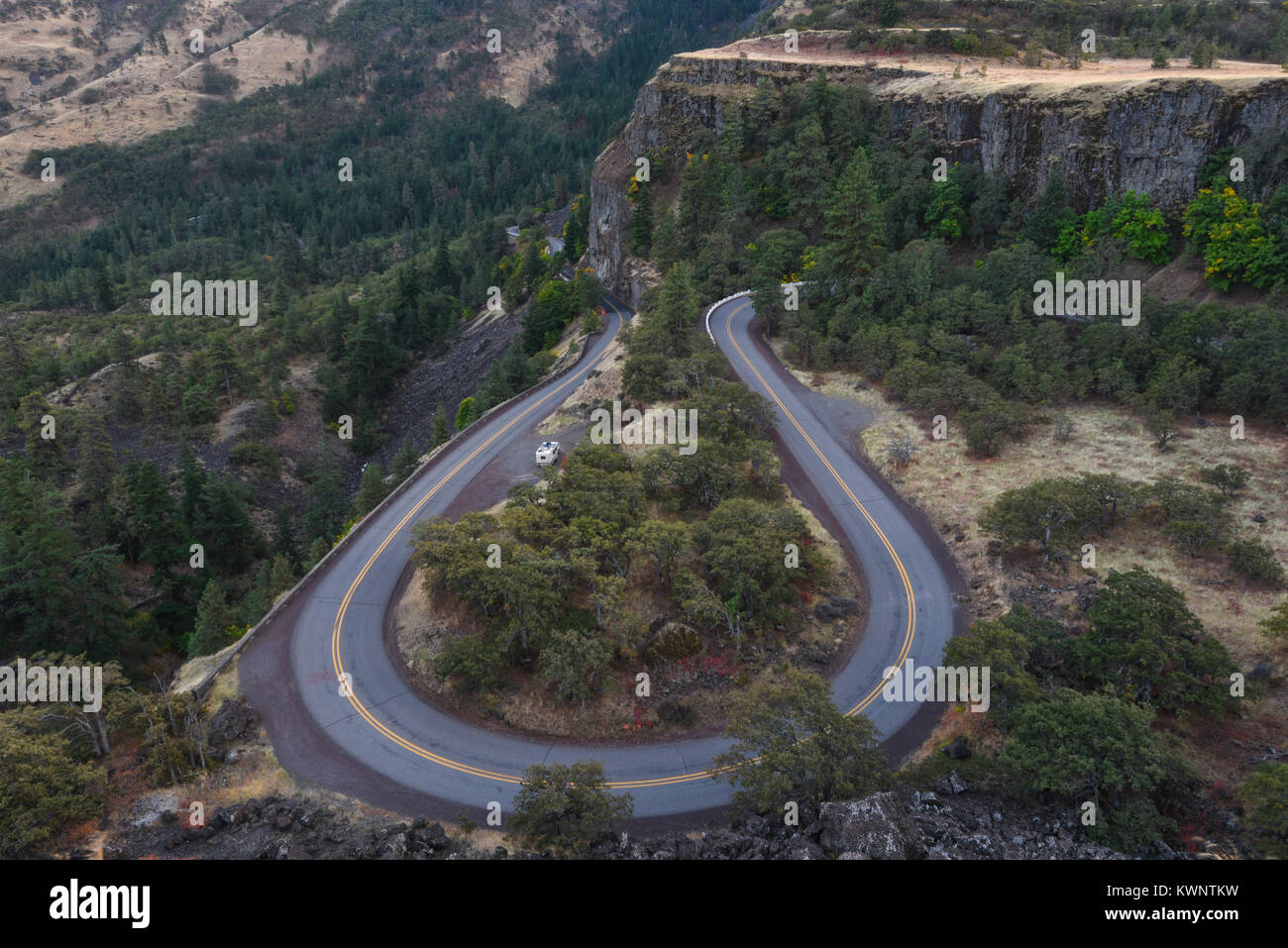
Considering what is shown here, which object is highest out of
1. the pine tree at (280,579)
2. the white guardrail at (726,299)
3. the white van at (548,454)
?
the white guardrail at (726,299)

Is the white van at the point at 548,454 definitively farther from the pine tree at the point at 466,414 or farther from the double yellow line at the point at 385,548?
the pine tree at the point at 466,414

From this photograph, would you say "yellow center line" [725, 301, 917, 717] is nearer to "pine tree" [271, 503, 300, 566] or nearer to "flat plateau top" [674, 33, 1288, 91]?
"flat plateau top" [674, 33, 1288, 91]

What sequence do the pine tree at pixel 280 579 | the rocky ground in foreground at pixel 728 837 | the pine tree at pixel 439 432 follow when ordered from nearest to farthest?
the rocky ground in foreground at pixel 728 837
the pine tree at pixel 280 579
the pine tree at pixel 439 432

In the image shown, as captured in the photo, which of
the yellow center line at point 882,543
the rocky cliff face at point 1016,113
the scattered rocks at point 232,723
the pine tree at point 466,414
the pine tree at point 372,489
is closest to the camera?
the scattered rocks at point 232,723

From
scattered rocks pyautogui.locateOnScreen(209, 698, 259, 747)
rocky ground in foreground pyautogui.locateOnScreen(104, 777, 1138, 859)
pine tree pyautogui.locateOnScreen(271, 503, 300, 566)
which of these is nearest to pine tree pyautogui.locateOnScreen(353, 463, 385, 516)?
pine tree pyautogui.locateOnScreen(271, 503, 300, 566)

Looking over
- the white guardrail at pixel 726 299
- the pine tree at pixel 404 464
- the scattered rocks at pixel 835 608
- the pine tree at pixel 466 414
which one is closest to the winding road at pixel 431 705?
the scattered rocks at pixel 835 608

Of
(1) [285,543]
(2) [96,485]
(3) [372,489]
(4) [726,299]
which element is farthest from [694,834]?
(2) [96,485]

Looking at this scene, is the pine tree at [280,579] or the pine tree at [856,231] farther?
the pine tree at [856,231]
